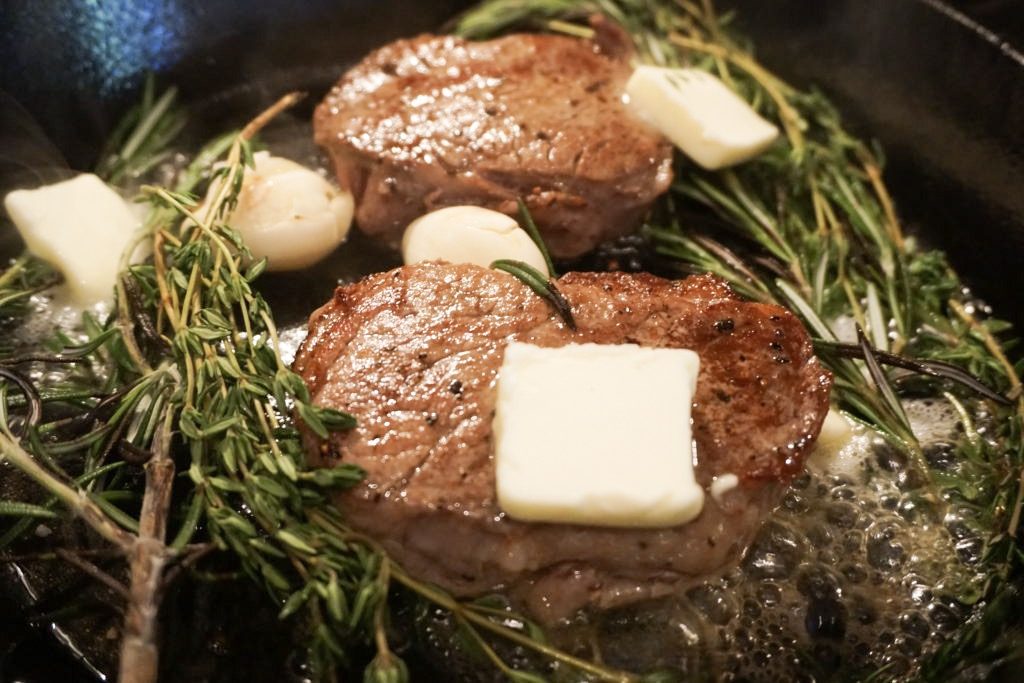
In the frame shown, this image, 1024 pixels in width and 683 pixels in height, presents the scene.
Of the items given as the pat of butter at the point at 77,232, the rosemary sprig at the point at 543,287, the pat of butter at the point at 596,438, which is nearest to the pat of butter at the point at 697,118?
the rosemary sprig at the point at 543,287

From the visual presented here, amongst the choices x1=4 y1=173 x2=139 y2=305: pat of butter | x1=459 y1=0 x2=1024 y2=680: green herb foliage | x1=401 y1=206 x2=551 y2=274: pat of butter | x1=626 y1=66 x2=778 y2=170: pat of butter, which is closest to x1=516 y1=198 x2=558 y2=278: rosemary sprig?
x1=401 y1=206 x2=551 y2=274: pat of butter

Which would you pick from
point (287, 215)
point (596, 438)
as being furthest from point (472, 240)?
point (596, 438)

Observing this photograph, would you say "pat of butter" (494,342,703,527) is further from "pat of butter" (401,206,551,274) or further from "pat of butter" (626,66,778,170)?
"pat of butter" (626,66,778,170)

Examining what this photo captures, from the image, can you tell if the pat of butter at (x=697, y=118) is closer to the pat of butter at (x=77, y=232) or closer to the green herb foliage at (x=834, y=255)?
the green herb foliage at (x=834, y=255)

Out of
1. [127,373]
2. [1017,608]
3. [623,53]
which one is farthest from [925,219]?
[127,373]

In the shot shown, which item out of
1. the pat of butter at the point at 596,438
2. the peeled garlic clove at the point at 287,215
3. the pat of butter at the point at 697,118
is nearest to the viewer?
the pat of butter at the point at 596,438

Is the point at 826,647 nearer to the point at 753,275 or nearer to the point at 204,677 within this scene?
the point at 753,275
